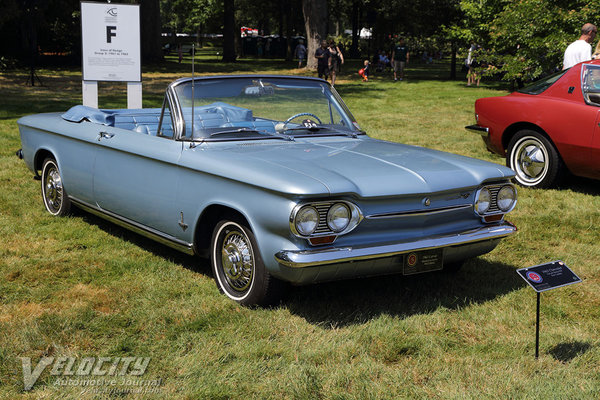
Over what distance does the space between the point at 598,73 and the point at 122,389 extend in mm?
6470

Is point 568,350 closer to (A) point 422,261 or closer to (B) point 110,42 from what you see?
(A) point 422,261

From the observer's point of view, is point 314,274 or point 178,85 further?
point 178,85

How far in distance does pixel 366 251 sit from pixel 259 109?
6.19ft

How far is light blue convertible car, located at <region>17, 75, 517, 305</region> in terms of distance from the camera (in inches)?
157

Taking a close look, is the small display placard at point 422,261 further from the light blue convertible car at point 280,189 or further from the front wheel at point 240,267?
the front wheel at point 240,267

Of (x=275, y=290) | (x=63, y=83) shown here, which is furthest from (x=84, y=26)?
(x=63, y=83)

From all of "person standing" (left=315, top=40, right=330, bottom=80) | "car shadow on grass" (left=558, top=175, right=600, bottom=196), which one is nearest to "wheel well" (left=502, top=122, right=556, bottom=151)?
"car shadow on grass" (left=558, top=175, right=600, bottom=196)

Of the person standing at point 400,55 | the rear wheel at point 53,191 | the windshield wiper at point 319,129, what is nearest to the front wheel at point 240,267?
the windshield wiper at point 319,129

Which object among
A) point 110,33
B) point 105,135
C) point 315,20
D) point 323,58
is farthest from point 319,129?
point 315,20

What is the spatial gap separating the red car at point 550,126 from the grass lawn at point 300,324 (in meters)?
1.35

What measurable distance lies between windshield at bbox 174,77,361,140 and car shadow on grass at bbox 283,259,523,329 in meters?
1.24

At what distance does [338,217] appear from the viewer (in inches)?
158

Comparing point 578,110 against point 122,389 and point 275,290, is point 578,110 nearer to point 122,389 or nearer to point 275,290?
point 275,290

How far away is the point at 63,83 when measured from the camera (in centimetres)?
2386
